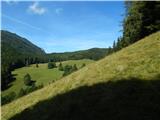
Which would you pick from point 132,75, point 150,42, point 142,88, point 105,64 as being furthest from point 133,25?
point 142,88

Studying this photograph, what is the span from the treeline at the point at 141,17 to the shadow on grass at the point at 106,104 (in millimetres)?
25417

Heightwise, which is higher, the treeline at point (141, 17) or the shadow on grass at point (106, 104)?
the treeline at point (141, 17)

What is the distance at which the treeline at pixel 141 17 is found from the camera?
154 feet

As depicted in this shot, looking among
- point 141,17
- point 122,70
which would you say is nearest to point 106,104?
Result: point 122,70

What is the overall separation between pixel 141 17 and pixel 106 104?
3158 centimetres

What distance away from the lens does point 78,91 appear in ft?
80.1

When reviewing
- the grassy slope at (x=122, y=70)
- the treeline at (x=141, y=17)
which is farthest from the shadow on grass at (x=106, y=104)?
the treeline at (x=141, y=17)

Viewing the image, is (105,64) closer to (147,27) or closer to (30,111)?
(30,111)

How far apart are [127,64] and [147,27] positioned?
73.4 feet

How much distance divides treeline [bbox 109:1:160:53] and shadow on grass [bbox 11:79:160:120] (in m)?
25.4

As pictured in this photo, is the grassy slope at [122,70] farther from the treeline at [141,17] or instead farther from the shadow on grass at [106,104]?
the treeline at [141,17]

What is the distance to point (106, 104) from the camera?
19750mm

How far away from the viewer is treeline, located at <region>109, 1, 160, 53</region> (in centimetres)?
4688

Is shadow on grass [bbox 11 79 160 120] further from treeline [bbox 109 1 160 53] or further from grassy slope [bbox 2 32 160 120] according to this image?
treeline [bbox 109 1 160 53]
